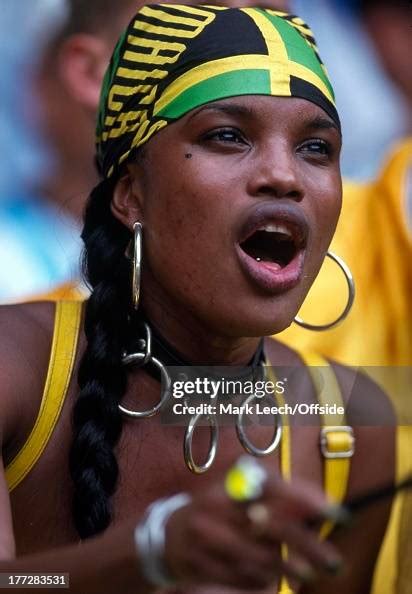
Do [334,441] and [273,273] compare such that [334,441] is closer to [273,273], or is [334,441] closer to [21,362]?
[273,273]

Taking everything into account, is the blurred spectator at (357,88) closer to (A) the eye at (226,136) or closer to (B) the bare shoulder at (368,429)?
(B) the bare shoulder at (368,429)

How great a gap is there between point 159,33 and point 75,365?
59cm

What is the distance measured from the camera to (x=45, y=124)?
311cm

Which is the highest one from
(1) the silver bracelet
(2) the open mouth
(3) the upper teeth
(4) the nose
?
(4) the nose

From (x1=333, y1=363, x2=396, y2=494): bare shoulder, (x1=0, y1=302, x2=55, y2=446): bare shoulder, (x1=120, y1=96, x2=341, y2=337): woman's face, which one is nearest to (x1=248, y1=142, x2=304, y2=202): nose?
(x1=120, y1=96, x2=341, y2=337): woman's face

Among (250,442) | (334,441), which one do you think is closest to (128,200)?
(250,442)

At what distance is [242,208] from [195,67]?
280 mm

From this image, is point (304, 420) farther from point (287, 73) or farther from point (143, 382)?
point (287, 73)

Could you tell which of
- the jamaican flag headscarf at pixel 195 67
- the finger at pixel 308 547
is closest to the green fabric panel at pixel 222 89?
the jamaican flag headscarf at pixel 195 67

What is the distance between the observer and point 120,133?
6.86 feet

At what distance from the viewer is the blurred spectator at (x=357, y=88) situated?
124 inches

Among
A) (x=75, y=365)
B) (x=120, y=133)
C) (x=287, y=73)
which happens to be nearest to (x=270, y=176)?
(x=287, y=73)

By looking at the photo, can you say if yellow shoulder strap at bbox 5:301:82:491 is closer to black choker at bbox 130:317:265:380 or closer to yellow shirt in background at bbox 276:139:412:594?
black choker at bbox 130:317:265:380

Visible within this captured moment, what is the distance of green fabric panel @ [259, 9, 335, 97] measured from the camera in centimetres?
204
